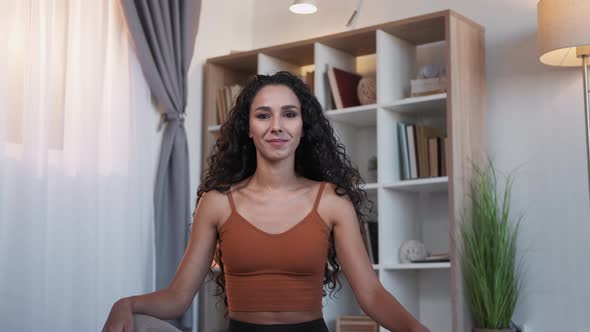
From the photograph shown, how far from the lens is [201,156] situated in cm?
457

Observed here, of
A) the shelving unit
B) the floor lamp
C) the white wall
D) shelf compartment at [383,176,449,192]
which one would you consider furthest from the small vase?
the floor lamp

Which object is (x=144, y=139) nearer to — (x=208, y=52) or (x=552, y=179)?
(x=208, y=52)

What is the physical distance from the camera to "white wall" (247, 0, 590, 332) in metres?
3.62

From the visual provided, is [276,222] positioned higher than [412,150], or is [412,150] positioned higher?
[412,150]

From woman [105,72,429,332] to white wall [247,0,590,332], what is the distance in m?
1.90

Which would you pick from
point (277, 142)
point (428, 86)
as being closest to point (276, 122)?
point (277, 142)

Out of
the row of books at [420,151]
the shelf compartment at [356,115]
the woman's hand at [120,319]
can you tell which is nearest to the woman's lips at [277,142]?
the woman's hand at [120,319]

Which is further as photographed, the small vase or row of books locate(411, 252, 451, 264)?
the small vase

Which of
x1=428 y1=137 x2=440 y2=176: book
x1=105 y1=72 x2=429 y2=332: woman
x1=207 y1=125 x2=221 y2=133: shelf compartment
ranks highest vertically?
x1=207 y1=125 x2=221 y2=133: shelf compartment

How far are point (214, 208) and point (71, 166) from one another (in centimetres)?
184

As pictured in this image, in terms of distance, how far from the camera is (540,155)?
3.76m

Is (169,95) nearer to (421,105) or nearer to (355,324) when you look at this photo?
(421,105)

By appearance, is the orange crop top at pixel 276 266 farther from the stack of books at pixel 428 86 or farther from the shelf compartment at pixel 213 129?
the shelf compartment at pixel 213 129

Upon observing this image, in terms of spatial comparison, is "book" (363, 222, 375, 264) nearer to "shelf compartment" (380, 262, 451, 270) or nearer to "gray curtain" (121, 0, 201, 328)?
"shelf compartment" (380, 262, 451, 270)
